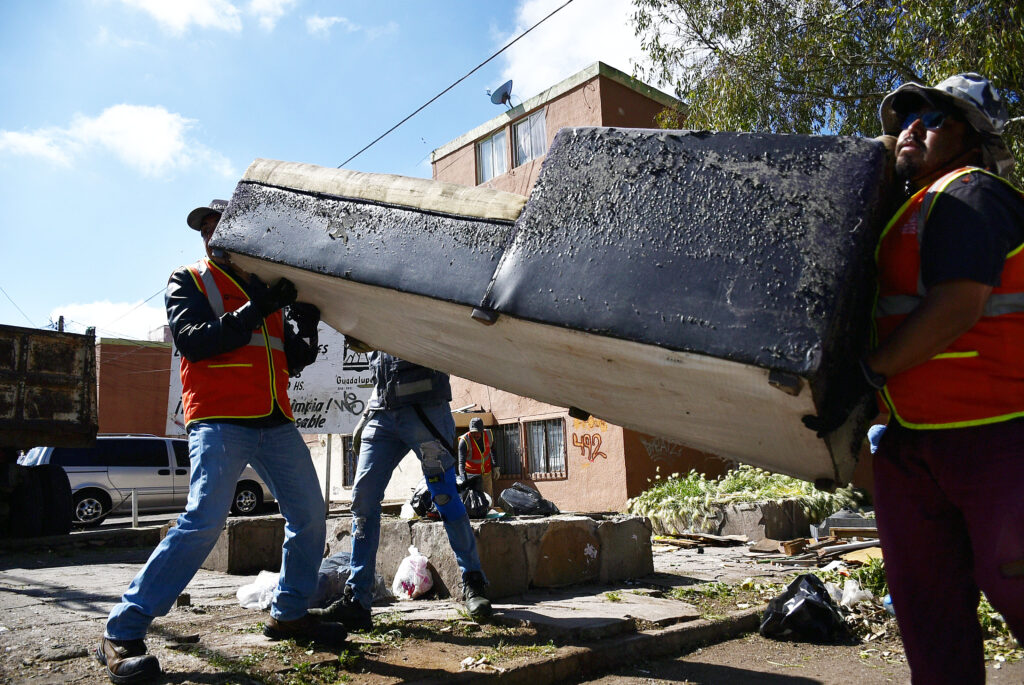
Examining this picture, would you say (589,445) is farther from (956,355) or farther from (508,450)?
(956,355)

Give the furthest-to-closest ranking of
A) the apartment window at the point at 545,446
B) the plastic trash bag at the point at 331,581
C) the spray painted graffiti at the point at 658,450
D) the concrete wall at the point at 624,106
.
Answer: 1. the apartment window at the point at 545,446
2. the concrete wall at the point at 624,106
3. the spray painted graffiti at the point at 658,450
4. the plastic trash bag at the point at 331,581

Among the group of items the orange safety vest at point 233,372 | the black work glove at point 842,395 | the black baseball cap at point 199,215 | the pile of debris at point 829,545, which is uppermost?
the black baseball cap at point 199,215

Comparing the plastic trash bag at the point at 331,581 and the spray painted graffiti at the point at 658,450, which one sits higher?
the spray painted graffiti at the point at 658,450

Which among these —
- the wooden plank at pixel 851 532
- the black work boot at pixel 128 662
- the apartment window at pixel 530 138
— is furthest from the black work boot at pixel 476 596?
the apartment window at pixel 530 138

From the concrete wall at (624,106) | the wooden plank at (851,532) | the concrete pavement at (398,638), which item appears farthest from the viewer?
the concrete wall at (624,106)

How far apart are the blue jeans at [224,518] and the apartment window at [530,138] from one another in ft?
44.1

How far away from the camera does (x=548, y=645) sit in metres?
3.25

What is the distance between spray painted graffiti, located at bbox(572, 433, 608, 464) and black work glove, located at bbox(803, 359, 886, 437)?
12457 millimetres

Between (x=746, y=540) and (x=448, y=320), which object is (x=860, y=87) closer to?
(x=746, y=540)

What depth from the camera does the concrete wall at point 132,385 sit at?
84.5 ft

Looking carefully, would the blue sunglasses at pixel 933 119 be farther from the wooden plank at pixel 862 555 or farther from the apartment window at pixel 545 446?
the apartment window at pixel 545 446

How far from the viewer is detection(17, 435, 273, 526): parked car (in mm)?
13438

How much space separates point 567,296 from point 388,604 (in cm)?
296

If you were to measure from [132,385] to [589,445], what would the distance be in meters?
19.2
